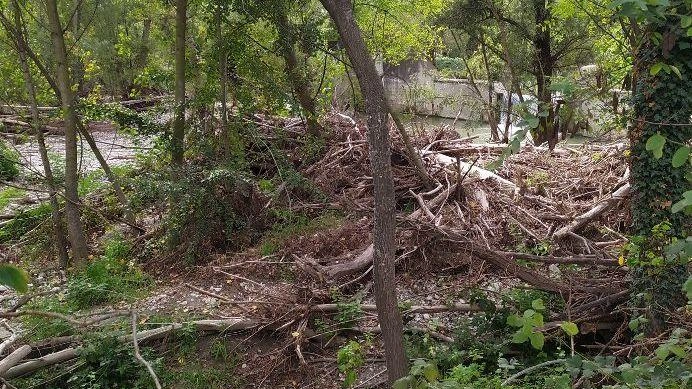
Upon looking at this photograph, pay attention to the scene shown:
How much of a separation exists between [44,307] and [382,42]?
10.1m

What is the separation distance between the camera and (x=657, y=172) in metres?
4.83

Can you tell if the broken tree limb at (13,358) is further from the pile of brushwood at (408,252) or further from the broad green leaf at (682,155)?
the broad green leaf at (682,155)

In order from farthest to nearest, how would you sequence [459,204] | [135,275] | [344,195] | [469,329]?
[344,195]
[459,204]
[135,275]
[469,329]

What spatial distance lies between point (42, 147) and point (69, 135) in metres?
Result: 0.62

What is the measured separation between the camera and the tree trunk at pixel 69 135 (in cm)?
794

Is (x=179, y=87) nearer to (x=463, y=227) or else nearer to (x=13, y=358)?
(x=13, y=358)

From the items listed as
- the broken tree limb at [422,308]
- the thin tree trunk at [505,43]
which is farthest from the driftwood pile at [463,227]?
the thin tree trunk at [505,43]

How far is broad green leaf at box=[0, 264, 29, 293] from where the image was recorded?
3.67 ft

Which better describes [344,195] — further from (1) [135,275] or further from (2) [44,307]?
(2) [44,307]


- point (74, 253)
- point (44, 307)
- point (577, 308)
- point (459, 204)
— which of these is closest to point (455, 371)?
point (577, 308)

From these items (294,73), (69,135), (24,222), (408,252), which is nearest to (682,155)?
(408,252)

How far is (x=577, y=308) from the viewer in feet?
17.9

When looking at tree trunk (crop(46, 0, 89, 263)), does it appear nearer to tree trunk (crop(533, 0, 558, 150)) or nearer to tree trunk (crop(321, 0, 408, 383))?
tree trunk (crop(321, 0, 408, 383))

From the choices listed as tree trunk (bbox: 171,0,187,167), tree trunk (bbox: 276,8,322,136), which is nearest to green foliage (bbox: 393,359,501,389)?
tree trunk (bbox: 171,0,187,167)
